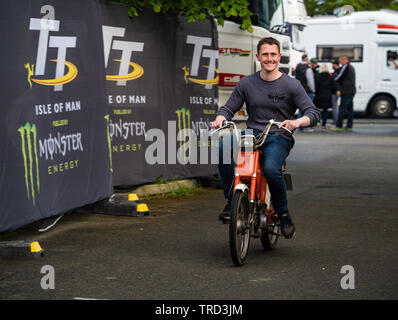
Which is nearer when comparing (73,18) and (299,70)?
(73,18)

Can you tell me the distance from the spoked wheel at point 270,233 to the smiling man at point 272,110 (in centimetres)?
10

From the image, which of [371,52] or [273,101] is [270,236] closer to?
[273,101]

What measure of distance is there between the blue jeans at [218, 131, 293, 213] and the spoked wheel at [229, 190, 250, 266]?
0.31 meters

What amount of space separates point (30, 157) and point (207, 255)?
1.84 metres

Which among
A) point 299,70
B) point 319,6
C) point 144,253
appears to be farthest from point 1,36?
point 319,6

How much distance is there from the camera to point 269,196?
23.4 ft

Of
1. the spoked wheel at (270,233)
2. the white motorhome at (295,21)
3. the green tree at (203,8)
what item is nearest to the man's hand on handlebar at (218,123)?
the spoked wheel at (270,233)

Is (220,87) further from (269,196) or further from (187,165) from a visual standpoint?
(269,196)

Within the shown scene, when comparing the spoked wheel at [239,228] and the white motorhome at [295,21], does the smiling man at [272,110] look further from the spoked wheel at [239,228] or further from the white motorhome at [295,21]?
the white motorhome at [295,21]

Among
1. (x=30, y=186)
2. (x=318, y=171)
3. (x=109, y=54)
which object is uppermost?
(x=109, y=54)

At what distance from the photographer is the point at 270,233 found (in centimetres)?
703

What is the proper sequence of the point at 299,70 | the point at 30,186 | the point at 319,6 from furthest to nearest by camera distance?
1. the point at 319,6
2. the point at 299,70
3. the point at 30,186

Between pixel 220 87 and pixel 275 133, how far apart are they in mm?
5939

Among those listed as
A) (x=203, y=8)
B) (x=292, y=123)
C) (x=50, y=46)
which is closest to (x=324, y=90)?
(x=203, y=8)
